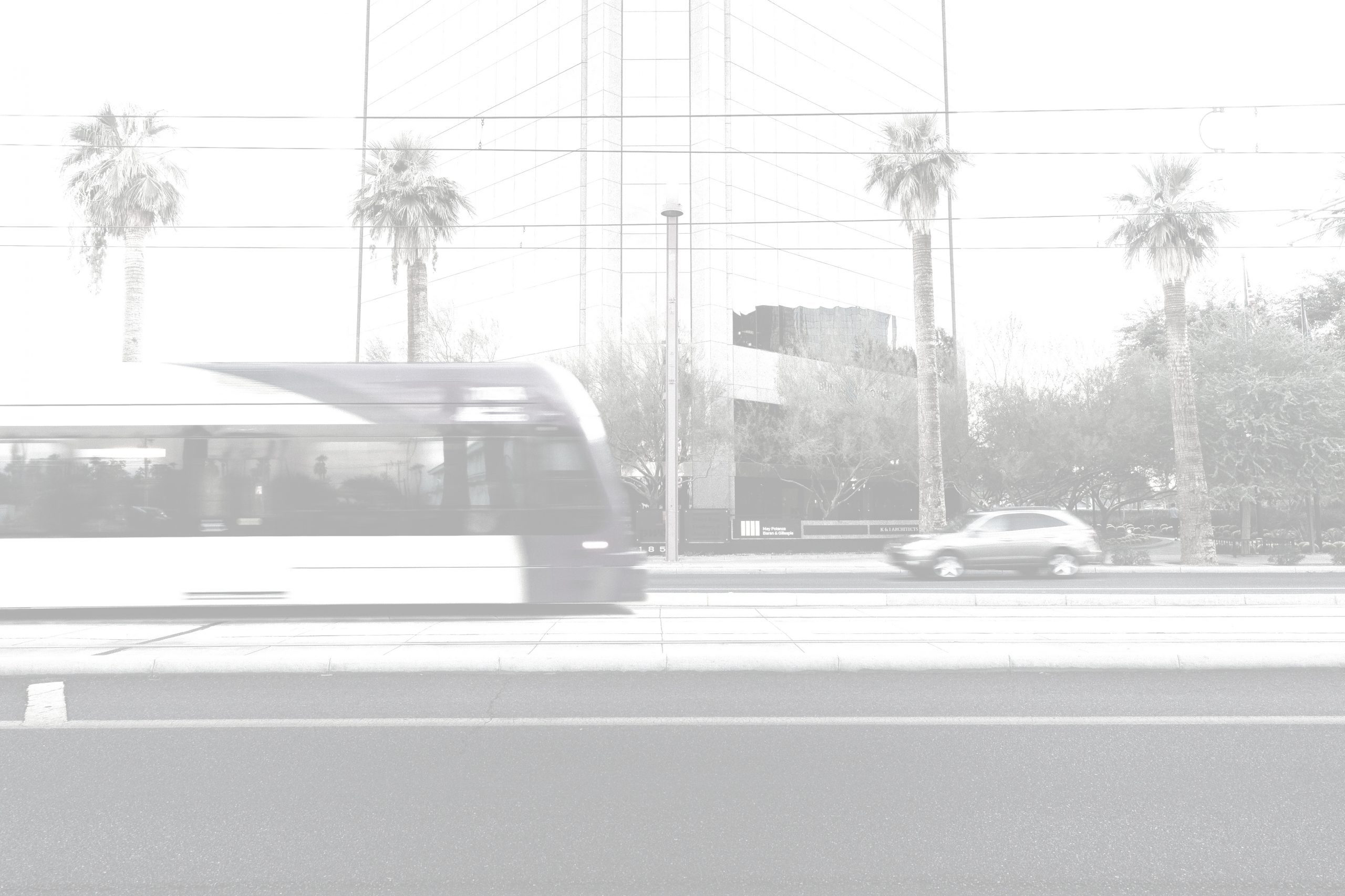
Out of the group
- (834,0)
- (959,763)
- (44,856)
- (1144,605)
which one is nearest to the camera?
(44,856)

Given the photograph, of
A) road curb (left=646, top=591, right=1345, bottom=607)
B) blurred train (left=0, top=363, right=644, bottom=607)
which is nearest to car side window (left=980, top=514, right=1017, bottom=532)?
road curb (left=646, top=591, right=1345, bottom=607)

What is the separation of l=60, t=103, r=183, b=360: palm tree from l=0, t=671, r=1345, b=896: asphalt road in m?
22.4

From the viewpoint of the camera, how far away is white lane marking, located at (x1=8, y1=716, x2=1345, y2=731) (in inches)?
231

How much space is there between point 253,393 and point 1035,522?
1612cm

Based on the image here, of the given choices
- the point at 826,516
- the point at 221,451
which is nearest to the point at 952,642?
the point at 221,451

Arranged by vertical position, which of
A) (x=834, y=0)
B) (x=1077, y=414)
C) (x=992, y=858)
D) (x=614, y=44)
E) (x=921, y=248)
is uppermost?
(x=834, y=0)

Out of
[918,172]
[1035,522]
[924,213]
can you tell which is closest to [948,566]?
[1035,522]

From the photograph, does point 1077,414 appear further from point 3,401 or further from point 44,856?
point 44,856

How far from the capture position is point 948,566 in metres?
20.2

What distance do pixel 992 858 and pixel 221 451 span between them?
31.8ft

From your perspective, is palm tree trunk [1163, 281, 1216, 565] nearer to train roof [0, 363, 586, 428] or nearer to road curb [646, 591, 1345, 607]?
road curb [646, 591, 1345, 607]

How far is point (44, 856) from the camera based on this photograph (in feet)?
12.6

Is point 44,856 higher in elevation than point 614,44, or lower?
lower

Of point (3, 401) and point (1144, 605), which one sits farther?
point (1144, 605)
